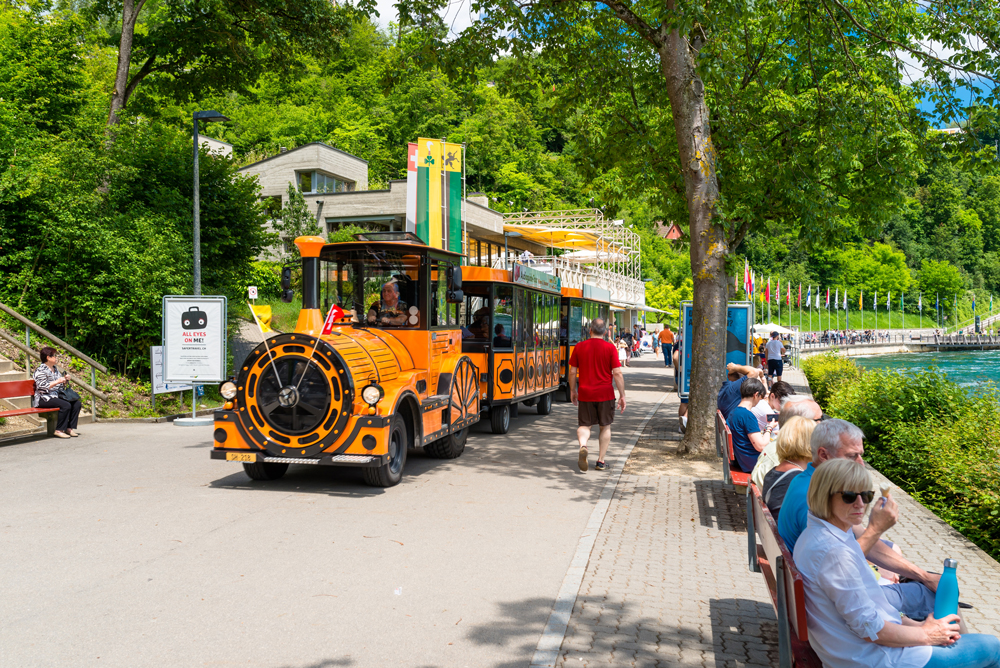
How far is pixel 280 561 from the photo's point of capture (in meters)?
6.06

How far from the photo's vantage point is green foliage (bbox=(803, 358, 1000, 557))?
8305 mm

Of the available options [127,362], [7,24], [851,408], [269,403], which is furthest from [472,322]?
[7,24]

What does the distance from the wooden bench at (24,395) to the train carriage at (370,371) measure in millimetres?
4689

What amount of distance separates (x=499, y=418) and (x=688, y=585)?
8048 mm

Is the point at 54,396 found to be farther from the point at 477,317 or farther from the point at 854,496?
the point at 854,496

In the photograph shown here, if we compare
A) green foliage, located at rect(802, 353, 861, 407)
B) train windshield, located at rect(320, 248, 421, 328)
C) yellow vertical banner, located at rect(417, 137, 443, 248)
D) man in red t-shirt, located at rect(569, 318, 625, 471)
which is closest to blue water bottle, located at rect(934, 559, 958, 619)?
man in red t-shirt, located at rect(569, 318, 625, 471)

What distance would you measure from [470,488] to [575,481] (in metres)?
1.37

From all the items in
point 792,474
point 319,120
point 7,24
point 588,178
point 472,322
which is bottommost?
point 792,474

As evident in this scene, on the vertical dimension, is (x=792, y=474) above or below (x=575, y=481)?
above

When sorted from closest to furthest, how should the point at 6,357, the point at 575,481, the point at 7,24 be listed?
1. the point at 575,481
2. the point at 6,357
3. the point at 7,24

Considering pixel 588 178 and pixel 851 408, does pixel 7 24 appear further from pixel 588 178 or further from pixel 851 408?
pixel 851 408

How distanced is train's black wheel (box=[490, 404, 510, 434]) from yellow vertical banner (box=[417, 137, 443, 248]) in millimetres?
14425

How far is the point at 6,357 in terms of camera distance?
15.0 meters

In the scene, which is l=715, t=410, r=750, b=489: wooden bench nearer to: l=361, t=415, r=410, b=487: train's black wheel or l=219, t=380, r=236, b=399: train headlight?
l=361, t=415, r=410, b=487: train's black wheel
